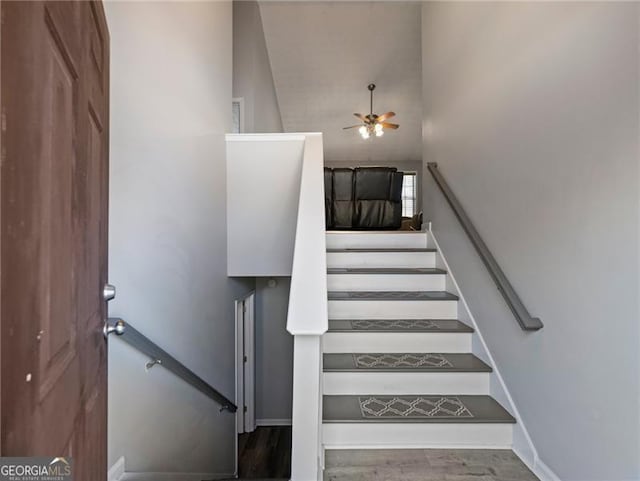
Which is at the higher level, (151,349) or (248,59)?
(248,59)

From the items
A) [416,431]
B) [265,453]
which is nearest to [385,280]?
[416,431]

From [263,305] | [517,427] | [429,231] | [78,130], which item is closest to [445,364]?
[517,427]

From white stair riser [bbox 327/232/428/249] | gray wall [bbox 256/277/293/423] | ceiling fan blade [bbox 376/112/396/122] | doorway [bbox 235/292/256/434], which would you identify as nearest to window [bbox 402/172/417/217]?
ceiling fan blade [bbox 376/112/396/122]

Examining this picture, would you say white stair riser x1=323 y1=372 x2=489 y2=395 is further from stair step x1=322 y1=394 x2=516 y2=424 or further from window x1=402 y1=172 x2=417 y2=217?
window x1=402 y1=172 x2=417 y2=217

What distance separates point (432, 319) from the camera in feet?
8.51

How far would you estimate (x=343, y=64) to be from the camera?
239 inches

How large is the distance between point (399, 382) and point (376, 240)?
167 centimetres

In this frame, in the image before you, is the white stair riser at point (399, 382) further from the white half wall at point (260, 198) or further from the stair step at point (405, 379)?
the white half wall at point (260, 198)

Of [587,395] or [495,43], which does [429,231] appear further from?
[587,395]

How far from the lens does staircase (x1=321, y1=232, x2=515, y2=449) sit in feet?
5.94

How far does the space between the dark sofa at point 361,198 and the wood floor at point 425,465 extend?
12.7ft

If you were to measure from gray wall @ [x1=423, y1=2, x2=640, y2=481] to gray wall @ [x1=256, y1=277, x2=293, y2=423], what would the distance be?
3.31 metres

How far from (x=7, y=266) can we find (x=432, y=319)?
8.39 ft

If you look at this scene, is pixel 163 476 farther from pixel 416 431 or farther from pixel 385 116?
pixel 385 116
